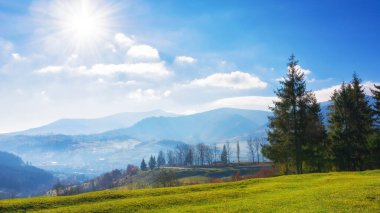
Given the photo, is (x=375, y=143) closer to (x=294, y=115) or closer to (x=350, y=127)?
(x=350, y=127)

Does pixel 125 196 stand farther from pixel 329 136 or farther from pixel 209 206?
pixel 329 136

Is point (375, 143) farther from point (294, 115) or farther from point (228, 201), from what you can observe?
point (228, 201)

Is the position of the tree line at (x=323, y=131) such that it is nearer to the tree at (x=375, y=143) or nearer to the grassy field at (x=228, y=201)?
the tree at (x=375, y=143)

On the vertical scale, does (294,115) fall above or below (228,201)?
above

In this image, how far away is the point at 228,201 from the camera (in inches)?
1334

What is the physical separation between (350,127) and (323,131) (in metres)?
5.59

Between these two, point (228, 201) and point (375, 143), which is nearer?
point (228, 201)

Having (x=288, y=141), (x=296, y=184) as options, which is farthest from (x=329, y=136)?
(x=296, y=184)

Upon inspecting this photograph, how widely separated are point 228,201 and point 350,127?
47.3 m

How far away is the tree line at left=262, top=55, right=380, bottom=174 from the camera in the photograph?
65562mm

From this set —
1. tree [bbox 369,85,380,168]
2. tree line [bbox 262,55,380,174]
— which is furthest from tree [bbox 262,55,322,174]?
tree [bbox 369,85,380,168]

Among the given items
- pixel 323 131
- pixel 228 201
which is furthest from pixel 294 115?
pixel 228 201

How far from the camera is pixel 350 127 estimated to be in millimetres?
69625

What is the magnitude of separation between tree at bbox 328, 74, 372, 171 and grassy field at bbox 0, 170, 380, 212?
1033 inches
